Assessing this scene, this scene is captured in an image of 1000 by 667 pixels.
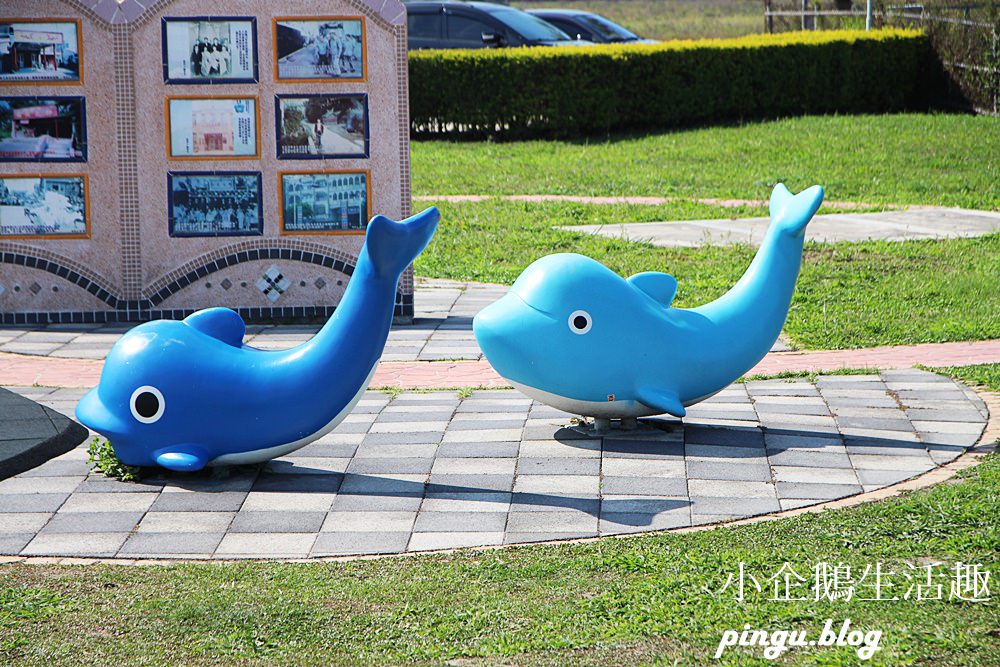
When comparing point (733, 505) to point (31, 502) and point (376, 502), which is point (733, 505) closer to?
point (376, 502)

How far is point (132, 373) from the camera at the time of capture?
6820 millimetres

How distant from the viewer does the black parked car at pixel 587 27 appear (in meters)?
25.8

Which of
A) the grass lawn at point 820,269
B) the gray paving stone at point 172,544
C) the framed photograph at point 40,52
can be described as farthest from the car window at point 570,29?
the gray paving stone at point 172,544

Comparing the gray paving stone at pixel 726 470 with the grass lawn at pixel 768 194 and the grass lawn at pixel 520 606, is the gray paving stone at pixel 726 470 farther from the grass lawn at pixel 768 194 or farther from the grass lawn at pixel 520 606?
the grass lawn at pixel 768 194

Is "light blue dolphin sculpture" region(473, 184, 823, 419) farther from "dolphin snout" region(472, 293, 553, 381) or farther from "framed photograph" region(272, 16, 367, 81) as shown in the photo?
"framed photograph" region(272, 16, 367, 81)

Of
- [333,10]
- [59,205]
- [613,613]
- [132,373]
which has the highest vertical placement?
[333,10]

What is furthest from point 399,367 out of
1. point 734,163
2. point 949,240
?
point 734,163

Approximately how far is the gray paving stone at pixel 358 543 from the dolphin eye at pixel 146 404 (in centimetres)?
126

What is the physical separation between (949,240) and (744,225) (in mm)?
2251

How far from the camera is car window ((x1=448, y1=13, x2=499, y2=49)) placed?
A: 23.6m

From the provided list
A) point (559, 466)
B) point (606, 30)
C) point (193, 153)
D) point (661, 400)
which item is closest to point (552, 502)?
point (559, 466)

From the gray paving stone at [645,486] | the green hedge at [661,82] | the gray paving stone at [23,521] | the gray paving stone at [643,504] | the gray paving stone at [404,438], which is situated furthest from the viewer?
the green hedge at [661,82]

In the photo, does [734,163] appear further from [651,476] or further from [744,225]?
[651,476]

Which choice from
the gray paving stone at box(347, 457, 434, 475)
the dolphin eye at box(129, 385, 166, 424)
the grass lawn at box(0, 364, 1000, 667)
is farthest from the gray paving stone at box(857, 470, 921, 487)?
the dolphin eye at box(129, 385, 166, 424)
